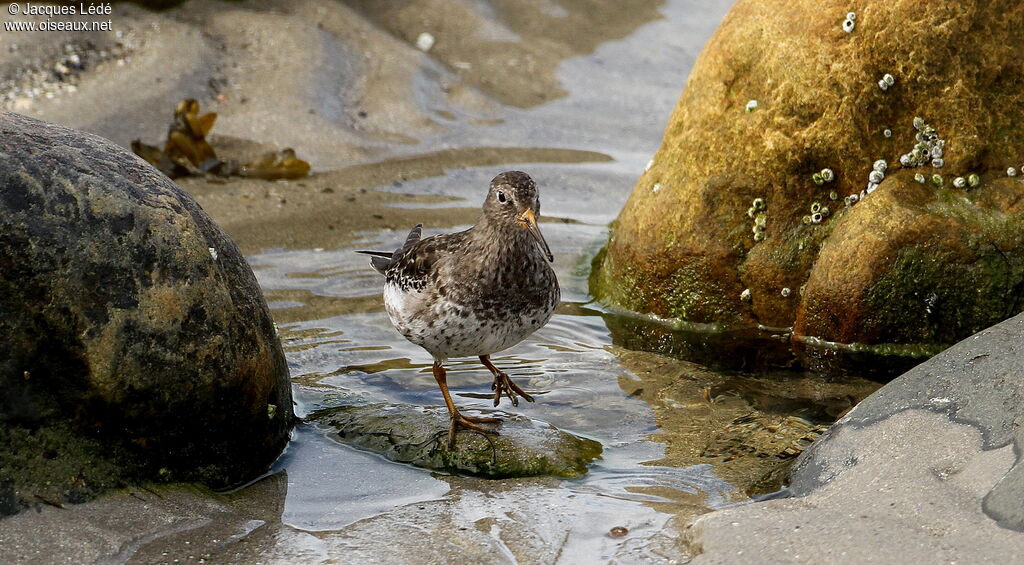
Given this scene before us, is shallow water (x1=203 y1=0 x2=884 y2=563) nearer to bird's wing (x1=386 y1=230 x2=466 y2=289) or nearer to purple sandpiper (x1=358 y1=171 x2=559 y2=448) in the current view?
purple sandpiper (x1=358 y1=171 x2=559 y2=448)

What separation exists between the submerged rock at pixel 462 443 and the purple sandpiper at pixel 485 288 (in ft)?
0.30

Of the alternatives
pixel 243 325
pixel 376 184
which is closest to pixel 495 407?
pixel 243 325

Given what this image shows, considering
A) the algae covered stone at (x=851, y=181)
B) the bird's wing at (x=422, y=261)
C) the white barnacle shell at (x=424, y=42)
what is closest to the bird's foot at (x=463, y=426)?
the bird's wing at (x=422, y=261)

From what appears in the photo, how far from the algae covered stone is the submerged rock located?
1.91 metres

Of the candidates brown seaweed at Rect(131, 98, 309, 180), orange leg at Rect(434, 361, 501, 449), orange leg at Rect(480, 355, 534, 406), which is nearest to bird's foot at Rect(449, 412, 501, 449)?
orange leg at Rect(434, 361, 501, 449)

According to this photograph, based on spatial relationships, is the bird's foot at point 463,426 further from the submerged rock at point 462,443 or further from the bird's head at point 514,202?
the bird's head at point 514,202

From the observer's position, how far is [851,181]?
658 centimetres

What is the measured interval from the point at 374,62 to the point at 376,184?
6.69 ft

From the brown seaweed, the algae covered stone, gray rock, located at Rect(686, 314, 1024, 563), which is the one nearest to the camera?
gray rock, located at Rect(686, 314, 1024, 563)

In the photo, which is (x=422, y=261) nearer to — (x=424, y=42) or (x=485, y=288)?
(x=485, y=288)

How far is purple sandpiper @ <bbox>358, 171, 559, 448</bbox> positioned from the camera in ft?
17.6

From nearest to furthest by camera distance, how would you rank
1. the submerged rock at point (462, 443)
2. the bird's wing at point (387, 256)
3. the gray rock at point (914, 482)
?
the gray rock at point (914, 482) < the submerged rock at point (462, 443) < the bird's wing at point (387, 256)

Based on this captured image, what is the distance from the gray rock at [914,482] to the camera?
3789 millimetres

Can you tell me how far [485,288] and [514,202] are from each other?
482mm
